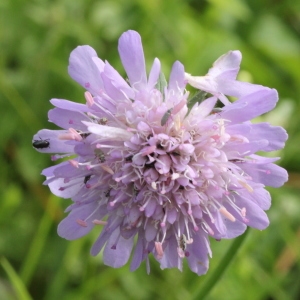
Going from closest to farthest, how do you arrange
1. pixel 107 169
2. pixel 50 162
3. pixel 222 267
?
pixel 107 169
pixel 222 267
pixel 50 162

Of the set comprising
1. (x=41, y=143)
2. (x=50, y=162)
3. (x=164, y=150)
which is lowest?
(x=50, y=162)

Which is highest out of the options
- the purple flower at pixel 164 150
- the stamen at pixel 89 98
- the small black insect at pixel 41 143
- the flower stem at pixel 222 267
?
the stamen at pixel 89 98

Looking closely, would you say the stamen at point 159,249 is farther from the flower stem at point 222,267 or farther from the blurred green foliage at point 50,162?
the blurred green foliage at point 50,162

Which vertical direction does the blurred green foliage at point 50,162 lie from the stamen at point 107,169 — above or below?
below

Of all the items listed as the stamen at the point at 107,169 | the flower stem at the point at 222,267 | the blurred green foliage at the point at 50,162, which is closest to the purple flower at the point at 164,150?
the stamen at the point at 107,169

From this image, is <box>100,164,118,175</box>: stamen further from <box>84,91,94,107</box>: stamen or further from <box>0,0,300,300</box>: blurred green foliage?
<box>0,0,300,300</box>: blurred green foliage

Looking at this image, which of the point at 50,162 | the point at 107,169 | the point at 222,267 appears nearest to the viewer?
the point at 107,169

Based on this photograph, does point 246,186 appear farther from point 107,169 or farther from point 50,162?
point 50,162

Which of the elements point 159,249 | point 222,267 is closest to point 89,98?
point 159,249
